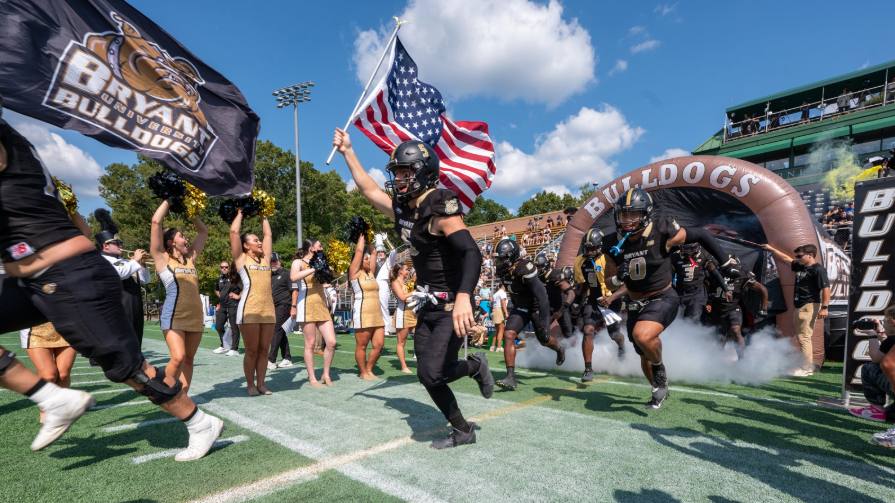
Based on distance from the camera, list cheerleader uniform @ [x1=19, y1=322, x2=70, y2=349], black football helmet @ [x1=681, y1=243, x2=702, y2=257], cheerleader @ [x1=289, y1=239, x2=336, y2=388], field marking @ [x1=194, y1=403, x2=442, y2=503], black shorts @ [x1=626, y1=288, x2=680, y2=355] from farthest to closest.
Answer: black football helmet @ [x1=681, y1=243, x2=702, y2=257], cheerleader @ [x1=289, y1=239, x2=336, y2=388], black shorts @ [x1=626, y1=288, x2=680, y2=355], cheerleader uniform @ [x1=19, y1=322, x2=70, y2=349], field marking @ [x1=194, y1=403, x2=442, y2=503]

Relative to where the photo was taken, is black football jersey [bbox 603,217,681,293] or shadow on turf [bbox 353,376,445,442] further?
black football jersey [bbox 603,217,681,293]

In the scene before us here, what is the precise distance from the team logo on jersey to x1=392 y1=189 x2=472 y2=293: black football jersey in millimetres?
2800

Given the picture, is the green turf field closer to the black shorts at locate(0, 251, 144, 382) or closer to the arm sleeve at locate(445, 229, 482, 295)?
the black shorts at locate(0, 251, 144, 382)

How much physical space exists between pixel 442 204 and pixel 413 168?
0.47 meters

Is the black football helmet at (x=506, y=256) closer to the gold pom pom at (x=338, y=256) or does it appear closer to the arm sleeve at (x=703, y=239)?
the arm sleeve at (x=703, y=239)

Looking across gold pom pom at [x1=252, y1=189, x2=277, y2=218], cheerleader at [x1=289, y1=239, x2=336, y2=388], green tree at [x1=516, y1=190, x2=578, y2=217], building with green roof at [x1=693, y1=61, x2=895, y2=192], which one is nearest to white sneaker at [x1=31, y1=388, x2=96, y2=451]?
gold pom pom at [x1=252, y1=189, x2=277, y2=218]

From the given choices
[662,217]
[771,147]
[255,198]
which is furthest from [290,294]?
[771,147]

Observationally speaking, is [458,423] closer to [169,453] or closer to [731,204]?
[169,453]

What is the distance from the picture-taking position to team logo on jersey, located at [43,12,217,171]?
13.9 ft

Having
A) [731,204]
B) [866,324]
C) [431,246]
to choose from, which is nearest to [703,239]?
[866,324]

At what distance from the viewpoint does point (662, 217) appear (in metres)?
5.04

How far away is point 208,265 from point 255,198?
35775mm

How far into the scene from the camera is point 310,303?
7141mm

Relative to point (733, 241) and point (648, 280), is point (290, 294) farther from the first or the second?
point (733, 241)
